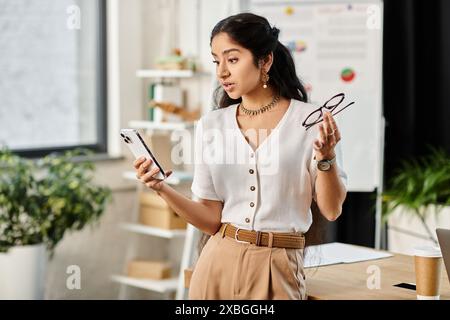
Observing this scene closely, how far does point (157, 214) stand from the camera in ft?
14.3

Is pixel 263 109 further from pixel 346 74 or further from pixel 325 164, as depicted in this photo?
pixel 346 74

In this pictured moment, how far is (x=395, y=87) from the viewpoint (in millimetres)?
4320

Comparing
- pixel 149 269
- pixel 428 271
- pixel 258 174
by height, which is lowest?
pixel 149 269

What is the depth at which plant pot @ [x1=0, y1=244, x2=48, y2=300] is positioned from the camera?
3.65 metres

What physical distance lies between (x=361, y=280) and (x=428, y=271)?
269 mm

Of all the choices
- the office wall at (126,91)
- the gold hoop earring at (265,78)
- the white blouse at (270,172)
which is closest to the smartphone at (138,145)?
the white blouse at (270,172)

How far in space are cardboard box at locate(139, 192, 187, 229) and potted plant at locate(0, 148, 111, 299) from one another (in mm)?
408

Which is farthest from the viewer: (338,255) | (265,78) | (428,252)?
(338,255)

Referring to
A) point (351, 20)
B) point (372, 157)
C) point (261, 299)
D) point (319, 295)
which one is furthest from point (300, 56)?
point (261, 299)

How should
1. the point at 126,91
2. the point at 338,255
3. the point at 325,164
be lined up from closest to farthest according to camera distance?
the point at 325,164
the point at 338,255
the point at 126,91

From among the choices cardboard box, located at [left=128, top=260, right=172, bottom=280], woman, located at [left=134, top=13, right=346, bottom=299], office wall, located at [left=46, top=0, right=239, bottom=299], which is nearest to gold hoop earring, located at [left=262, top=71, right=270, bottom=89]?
woman, located at [left=134, top=13, right=346, bottom=299]

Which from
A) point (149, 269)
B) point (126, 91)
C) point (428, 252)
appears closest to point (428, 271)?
point (428, 252)

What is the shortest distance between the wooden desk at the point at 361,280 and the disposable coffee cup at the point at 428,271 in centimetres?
5

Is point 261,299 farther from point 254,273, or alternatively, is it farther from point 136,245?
point 136,245
